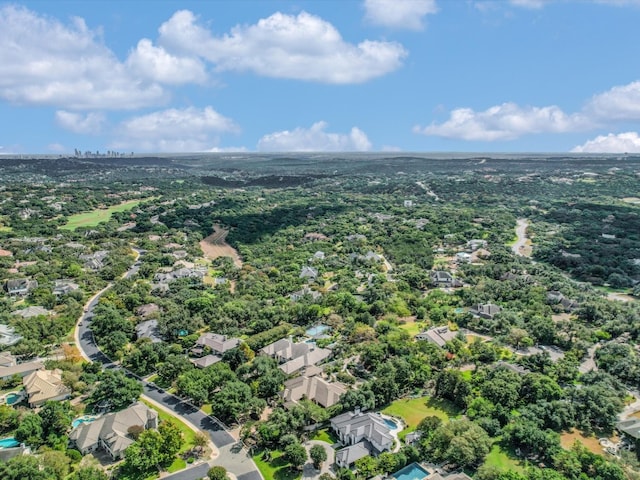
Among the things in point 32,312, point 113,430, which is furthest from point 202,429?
point 32,312

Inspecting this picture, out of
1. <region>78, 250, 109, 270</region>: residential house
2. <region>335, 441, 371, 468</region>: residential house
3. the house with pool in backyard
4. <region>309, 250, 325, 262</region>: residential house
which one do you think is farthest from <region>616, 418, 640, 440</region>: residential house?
<region>78, 250, 109, 270</region>: residential house

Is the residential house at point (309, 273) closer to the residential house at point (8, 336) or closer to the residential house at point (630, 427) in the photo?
the residential house at point (8, 336)

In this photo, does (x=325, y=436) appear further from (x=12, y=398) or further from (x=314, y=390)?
(x=12, y=398)

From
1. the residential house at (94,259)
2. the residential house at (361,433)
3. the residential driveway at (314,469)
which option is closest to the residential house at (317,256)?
the residential house at (94,259)

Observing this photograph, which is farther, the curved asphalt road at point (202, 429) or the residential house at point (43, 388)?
the residential house at point (43, 388)

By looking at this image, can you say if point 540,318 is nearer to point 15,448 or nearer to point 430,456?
point 430,456

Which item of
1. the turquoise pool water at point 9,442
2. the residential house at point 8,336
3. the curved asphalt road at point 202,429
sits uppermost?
the residential house at point 8,336
